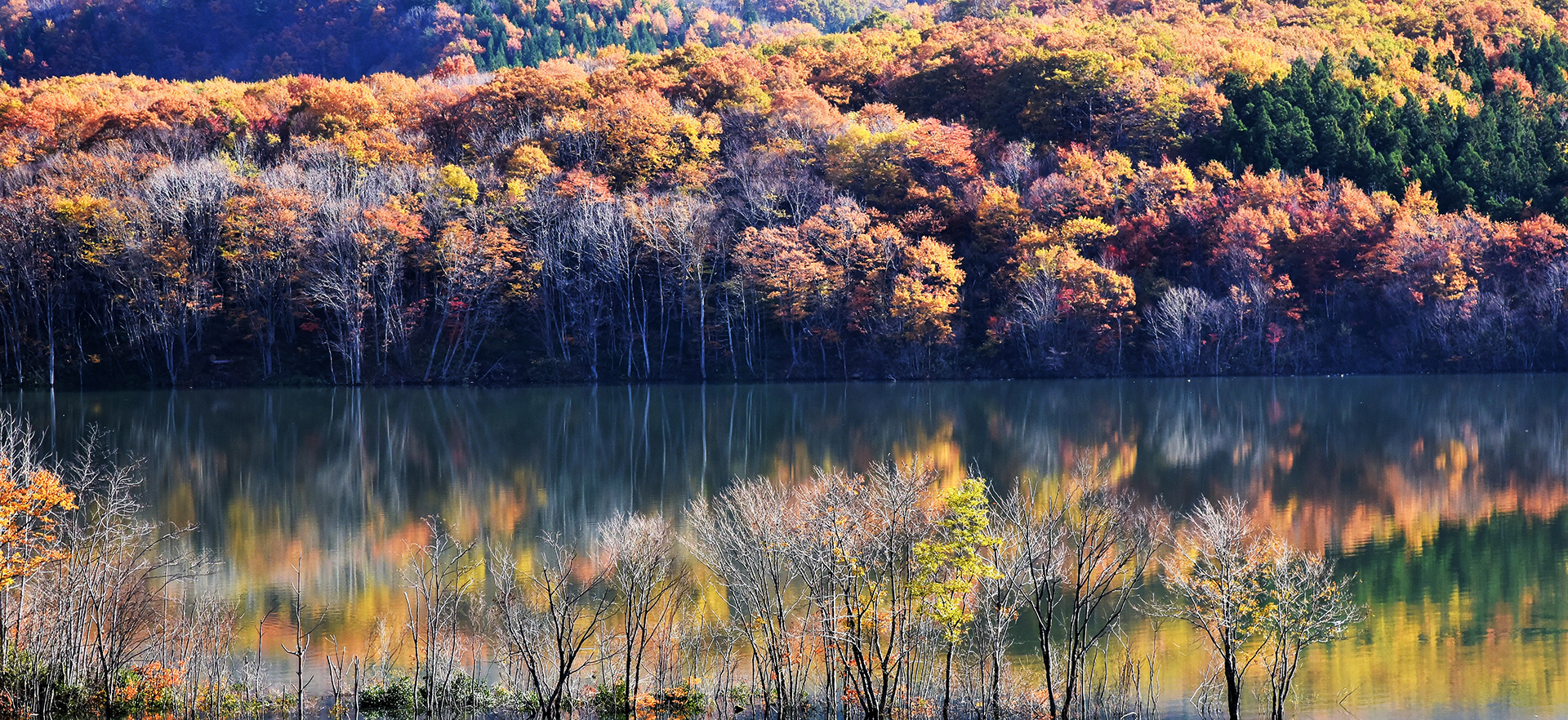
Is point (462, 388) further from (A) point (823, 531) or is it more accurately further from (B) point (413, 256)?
→ (A) point (823, 531)

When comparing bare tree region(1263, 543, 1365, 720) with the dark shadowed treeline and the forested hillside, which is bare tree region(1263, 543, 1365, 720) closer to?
the forested hillside

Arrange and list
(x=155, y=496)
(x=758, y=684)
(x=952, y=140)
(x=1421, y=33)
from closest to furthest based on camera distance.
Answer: (x=758, y=684), (x=155, y=496), (x=952, y=140), (x=1421, y=33)

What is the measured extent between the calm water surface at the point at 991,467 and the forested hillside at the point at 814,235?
5292 millimetres

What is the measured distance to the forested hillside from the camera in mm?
59781

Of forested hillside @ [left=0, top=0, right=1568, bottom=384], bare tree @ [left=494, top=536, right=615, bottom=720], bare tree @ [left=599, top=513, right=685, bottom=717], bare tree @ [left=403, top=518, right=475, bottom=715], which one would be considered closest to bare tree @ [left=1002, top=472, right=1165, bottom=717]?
bare tree @ [left=599, top=513, right=685, bottom=717]

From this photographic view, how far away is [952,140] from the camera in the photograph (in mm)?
66438

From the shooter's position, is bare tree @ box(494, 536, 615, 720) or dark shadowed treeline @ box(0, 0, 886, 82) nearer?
bare tree @ box(494, 536, 615, 720)

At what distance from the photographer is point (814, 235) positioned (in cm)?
6122

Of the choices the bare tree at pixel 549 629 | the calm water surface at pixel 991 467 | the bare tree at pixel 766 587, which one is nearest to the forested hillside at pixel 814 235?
the calm water surface at pixel 991 467

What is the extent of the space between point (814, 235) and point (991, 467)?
31.8 meters

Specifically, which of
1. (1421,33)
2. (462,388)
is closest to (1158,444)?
(462,388)

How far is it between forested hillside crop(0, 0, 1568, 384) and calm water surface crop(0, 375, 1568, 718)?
5292 mm

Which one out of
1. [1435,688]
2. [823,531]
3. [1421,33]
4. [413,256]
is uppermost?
[1421,33]

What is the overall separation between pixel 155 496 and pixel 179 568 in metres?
8.88
